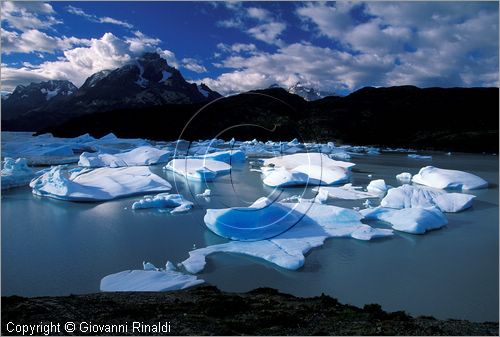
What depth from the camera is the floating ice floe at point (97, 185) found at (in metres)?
9.64

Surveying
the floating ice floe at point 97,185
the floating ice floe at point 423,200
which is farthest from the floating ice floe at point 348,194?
the floating ice floe at point 97,185

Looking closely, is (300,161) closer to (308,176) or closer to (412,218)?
(308,176)

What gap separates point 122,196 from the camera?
33.1ft

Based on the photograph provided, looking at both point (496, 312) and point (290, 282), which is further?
point (290, 282)

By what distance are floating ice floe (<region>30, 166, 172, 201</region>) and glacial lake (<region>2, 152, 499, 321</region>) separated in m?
1.08

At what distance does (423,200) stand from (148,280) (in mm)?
7114

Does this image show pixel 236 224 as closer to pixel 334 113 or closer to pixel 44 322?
pixel 44 322

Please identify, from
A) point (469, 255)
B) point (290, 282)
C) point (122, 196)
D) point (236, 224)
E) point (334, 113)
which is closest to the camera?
point (290, 282)

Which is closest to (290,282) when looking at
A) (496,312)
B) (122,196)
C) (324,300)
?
(324,300)

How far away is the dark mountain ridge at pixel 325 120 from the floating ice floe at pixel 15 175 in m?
34.8

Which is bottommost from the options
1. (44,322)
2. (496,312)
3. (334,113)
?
(496,312)

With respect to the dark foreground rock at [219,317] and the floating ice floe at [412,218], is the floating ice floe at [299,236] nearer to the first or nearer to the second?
the floating ice floe at [412,218]

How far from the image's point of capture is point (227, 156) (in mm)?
19500

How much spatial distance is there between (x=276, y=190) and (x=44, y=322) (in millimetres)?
8966
